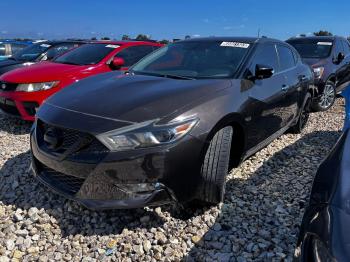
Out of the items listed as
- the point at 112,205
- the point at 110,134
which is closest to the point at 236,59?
the point at 110,134

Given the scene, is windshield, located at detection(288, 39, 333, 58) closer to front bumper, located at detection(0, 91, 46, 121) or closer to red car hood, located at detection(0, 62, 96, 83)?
red car hood, located at detection(0, 62, 96, 83)

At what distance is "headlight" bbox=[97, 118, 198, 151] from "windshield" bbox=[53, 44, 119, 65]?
3890mm

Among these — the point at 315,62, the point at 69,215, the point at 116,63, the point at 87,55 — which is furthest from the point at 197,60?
the point at 315,62

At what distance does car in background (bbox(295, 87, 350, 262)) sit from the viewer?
4.83 feet

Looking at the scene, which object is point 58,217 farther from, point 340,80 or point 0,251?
point 340,80

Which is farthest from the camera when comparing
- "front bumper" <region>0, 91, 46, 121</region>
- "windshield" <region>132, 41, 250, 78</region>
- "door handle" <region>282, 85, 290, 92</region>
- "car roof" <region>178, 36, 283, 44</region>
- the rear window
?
"front bumper" <region>0, 91, 46, 121</region>

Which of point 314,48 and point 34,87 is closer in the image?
point 34,87

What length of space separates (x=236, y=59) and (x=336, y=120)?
11.9ft

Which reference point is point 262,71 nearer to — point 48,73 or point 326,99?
point 48,73

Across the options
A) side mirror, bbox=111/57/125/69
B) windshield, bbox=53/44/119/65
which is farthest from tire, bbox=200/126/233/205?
windshield, bbox=53/44/119/65

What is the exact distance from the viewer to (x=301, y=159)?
4.48 metres

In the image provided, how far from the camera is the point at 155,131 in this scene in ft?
8.46

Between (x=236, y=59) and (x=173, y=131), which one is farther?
(x=236, y=59)

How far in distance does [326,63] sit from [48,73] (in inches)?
216
